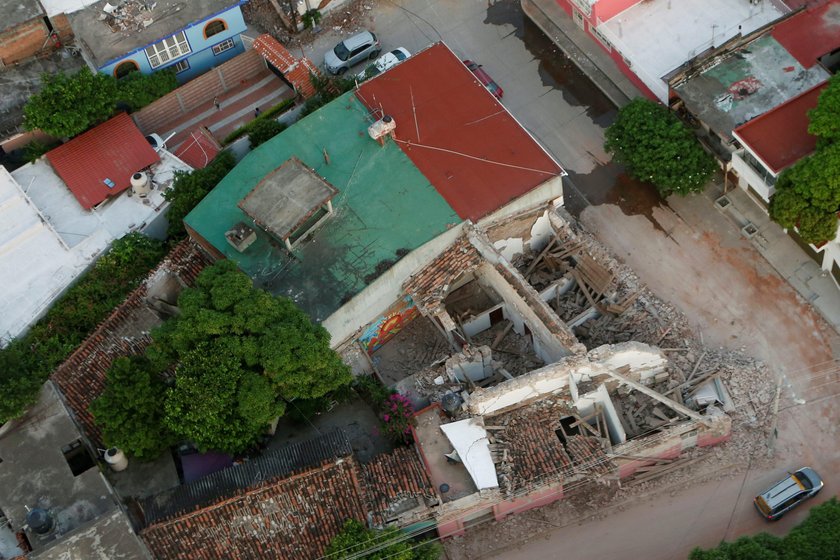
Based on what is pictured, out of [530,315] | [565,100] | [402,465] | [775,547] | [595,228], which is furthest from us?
[565,100]

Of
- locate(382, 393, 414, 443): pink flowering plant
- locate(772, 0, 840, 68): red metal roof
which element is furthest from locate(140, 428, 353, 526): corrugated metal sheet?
locate(772, 0, 840, 68): red metal roof

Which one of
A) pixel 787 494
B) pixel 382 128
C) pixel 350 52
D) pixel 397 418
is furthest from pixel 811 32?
pixel 397 418

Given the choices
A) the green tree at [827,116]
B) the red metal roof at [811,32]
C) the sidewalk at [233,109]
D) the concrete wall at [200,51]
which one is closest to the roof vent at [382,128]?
the sidewalk at [233,109]

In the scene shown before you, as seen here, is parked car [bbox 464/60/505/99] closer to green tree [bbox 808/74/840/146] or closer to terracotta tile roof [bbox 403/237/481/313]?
terracotta tile roof [bbox 403/237/481/313]

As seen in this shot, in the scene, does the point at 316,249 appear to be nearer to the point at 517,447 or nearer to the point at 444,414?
the point at 444,414

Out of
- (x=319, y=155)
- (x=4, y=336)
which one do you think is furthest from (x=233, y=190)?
(x=4, y=336)

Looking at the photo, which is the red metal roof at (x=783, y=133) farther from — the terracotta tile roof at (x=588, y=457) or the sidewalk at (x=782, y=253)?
the terracotta tile roof at (x=588, y=457)
